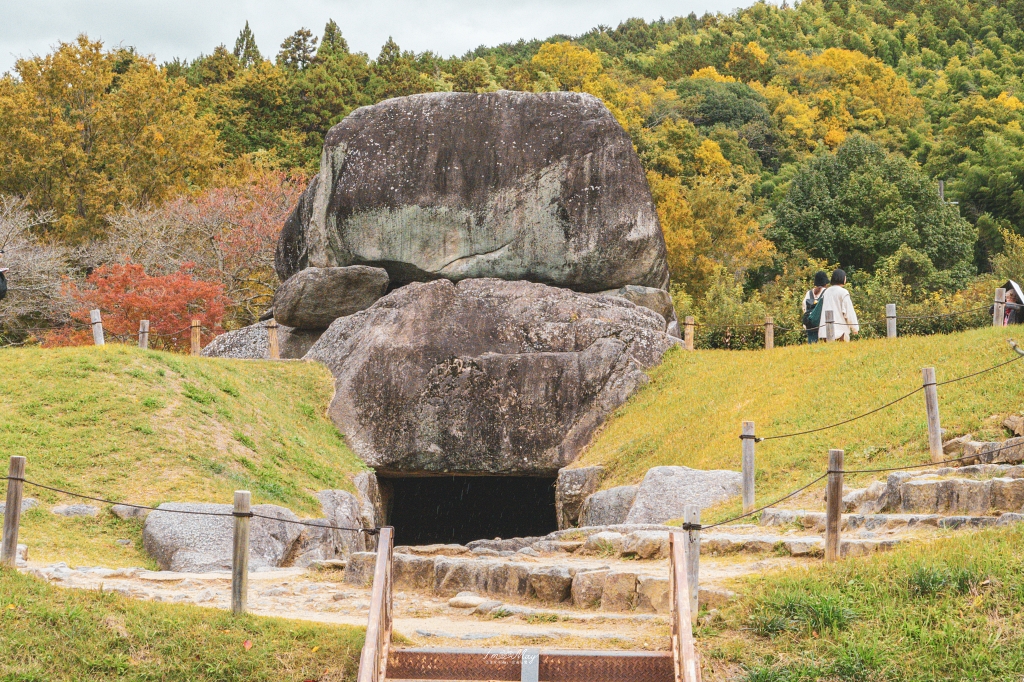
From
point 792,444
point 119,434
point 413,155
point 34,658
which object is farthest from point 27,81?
point 34,658

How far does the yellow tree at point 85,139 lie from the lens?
1382 inches

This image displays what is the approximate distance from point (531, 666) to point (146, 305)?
2048cm

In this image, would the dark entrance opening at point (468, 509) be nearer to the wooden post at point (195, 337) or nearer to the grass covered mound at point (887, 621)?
the wooden post at point (195, 337)

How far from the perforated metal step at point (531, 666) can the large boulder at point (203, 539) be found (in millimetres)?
5776

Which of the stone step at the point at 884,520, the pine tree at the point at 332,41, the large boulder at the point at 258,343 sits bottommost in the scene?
the stone step at the point at 884,520

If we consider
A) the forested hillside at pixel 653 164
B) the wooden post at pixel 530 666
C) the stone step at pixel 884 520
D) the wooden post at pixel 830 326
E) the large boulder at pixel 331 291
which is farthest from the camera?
the forested hillside at pixel 653 164

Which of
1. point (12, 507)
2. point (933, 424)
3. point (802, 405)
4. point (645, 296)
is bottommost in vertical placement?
point (12, 507)

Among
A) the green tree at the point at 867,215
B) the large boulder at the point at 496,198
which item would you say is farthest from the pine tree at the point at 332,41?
the large boulder at the point at 496,198

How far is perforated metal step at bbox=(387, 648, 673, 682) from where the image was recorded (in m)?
8.23

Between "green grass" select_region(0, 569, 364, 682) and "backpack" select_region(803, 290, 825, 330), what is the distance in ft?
47.5

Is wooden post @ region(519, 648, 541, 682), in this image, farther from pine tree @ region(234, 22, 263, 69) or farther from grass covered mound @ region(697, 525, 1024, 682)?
pine tree @ region(234, 22, 263, 69)

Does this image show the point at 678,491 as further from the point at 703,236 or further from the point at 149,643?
Answer: the point at 703,236

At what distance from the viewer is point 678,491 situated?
15969mm

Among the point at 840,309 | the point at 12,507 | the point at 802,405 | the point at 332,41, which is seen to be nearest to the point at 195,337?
the point at 802,405
